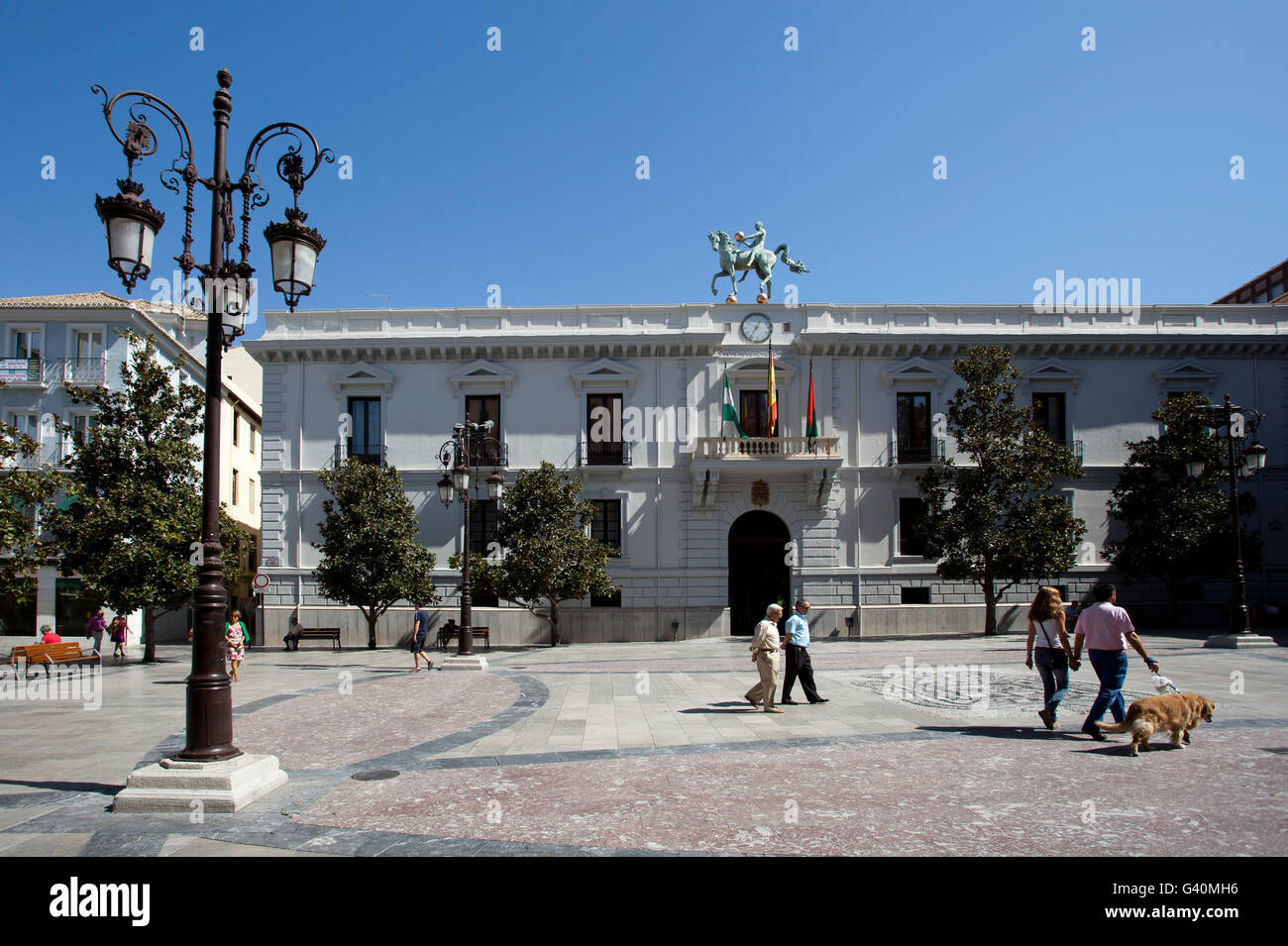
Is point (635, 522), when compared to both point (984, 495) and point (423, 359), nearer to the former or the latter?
point (423, 359)

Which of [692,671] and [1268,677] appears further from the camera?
[692,671]

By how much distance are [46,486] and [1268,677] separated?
1082 inches

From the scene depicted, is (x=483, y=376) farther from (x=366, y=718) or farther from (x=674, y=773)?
(x=674, y=773)

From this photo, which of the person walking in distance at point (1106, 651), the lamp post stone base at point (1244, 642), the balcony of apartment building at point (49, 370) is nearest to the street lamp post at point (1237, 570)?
the lamp post stone base at point (1244, 642)

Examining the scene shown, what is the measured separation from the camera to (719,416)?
2892cm

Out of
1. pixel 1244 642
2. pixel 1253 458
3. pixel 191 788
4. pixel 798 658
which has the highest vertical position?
pixel 1253 458

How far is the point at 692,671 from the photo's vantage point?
1767 cm

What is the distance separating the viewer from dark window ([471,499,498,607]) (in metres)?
28.4

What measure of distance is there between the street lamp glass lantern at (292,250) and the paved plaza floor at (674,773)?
4.84 m

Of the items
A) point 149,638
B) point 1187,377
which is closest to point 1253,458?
point 1187,377

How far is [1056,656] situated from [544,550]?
17541 millimetres

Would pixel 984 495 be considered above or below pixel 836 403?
below

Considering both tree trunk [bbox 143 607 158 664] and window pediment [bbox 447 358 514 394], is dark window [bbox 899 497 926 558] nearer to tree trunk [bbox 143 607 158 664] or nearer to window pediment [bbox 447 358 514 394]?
window pediment [bbox 447 358 514 394]
